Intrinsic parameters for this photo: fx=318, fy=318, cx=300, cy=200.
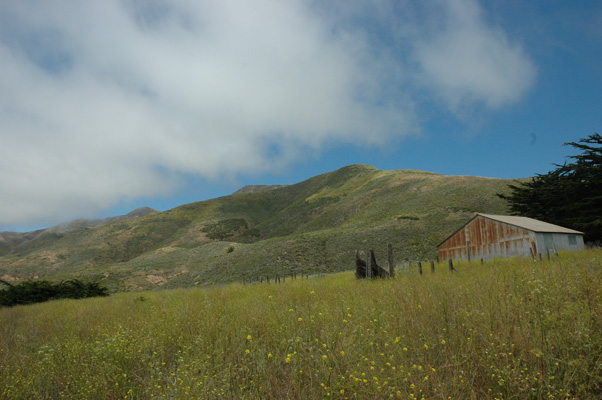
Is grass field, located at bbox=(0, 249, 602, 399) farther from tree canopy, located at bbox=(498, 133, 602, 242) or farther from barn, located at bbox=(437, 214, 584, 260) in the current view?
tree canopy, located at bbox=(498, 133, 602, 242)

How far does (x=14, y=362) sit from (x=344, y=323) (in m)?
5.52

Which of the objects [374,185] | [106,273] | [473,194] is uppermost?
[374,185]

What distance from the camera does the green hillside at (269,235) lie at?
42.6 meters

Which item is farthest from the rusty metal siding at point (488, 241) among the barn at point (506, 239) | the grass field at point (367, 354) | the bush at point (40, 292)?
the bush at point (40, 292)

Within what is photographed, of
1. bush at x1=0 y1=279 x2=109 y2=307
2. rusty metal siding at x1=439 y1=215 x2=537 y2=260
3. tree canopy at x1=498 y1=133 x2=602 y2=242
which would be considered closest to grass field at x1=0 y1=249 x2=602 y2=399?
bush at x1=0 y1=279 x2=109 y2=307

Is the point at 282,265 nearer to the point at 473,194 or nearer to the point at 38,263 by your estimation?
the point at 473,194

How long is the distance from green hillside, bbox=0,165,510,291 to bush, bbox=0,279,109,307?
63.1ft

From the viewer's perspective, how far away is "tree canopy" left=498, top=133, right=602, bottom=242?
2578 cm

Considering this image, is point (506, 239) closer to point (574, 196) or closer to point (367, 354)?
point (574, 196)

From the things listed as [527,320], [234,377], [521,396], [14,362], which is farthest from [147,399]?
[527,320]

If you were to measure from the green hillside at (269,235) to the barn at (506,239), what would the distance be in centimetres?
872

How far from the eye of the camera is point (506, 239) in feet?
75.4

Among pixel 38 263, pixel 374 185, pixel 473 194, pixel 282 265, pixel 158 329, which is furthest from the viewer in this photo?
pixel 374 185

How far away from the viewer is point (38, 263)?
75.8 metres
